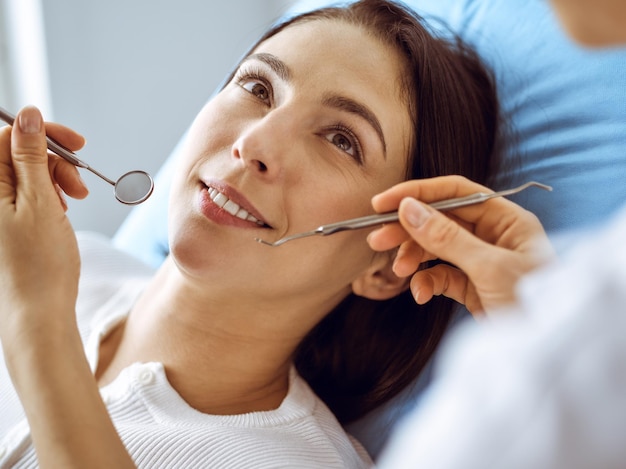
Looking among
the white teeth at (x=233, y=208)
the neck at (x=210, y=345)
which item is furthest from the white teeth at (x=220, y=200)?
the neck at (x=210, y=345)

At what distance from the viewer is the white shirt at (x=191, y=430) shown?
3.59 ft

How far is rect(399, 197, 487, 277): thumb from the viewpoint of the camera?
834mm

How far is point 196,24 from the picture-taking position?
8.21ft

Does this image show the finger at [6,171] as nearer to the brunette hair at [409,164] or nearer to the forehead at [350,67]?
the forehead at [350,67]

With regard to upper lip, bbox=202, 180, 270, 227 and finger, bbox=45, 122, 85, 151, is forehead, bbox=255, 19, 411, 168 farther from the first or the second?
finger, bbox=45, 122, 85, 151

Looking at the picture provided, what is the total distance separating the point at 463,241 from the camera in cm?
83

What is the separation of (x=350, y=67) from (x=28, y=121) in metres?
0.50

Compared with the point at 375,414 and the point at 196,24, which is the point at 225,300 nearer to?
the point at 375,414

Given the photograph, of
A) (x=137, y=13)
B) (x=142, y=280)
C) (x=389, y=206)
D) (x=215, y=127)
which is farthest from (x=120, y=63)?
(x=389, y=206)

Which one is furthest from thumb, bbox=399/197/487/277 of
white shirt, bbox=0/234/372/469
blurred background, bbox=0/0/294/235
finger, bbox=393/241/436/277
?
blurred background, bbox=0/0/294/235

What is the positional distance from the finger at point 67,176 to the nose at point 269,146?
23cm

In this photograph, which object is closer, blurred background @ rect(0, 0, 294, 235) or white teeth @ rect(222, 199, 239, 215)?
white teeth @ rect(222, 199, 239, 215)

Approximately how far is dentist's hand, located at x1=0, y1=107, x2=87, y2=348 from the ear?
52 centimetres

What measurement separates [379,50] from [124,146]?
140 centimetres
